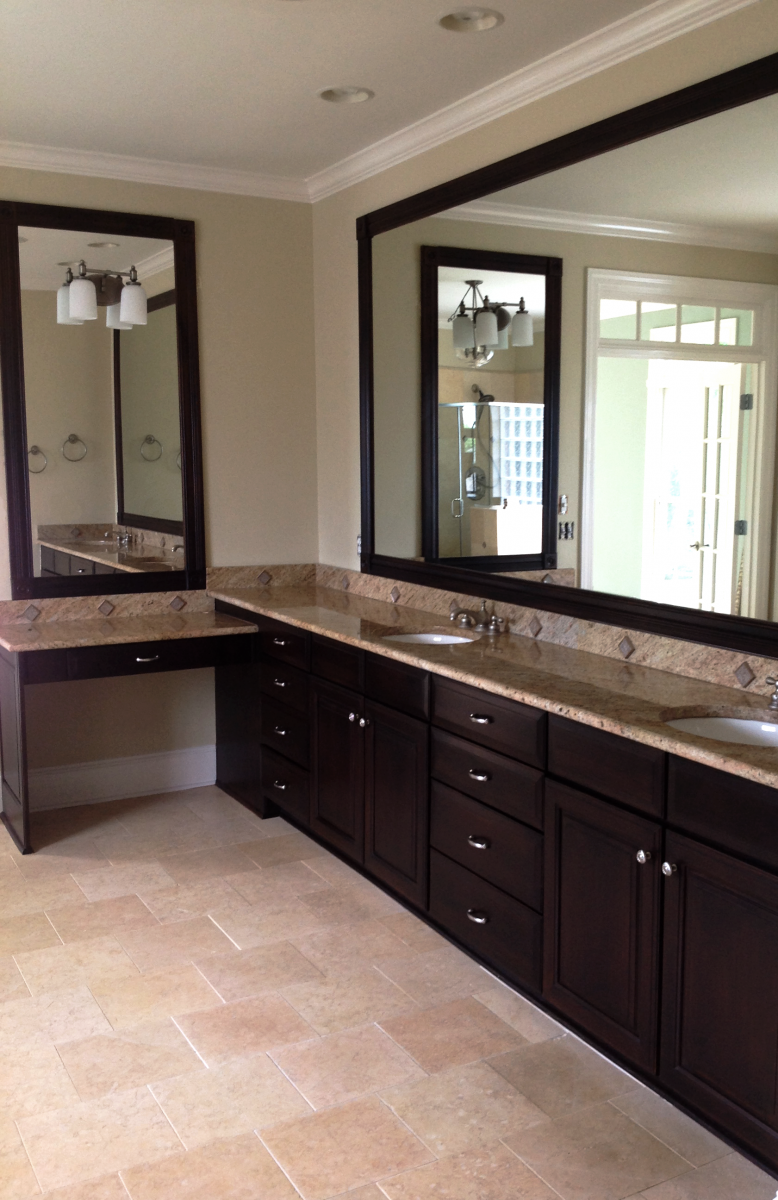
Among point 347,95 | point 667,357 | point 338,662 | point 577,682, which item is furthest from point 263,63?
point 577,682

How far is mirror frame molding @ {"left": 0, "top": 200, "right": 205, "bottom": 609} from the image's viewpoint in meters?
3.97

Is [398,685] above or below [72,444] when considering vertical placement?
below

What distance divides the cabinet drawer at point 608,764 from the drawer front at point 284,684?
146 cm

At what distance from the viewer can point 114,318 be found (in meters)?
4.15

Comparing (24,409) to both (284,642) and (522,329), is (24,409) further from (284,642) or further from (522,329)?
(522,329)

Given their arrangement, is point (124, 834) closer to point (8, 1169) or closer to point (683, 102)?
point (8, 1169)

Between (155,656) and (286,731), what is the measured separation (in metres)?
0.57

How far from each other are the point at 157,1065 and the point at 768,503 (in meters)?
1.97

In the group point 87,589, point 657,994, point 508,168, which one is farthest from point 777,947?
point 87,589

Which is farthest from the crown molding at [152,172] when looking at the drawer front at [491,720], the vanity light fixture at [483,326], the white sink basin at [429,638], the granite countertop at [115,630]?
the drawer front at [491,720]

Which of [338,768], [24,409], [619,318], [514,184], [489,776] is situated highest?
[514,184]

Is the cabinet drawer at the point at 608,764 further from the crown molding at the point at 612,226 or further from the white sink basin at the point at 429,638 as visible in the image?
the crown molding at the point at 612,226

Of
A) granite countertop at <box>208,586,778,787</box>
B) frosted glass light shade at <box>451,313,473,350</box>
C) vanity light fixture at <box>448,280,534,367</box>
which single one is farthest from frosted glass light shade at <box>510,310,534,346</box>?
granite countertop at <box>208,586,778,787</box>

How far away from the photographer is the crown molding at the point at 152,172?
12.9 ft
